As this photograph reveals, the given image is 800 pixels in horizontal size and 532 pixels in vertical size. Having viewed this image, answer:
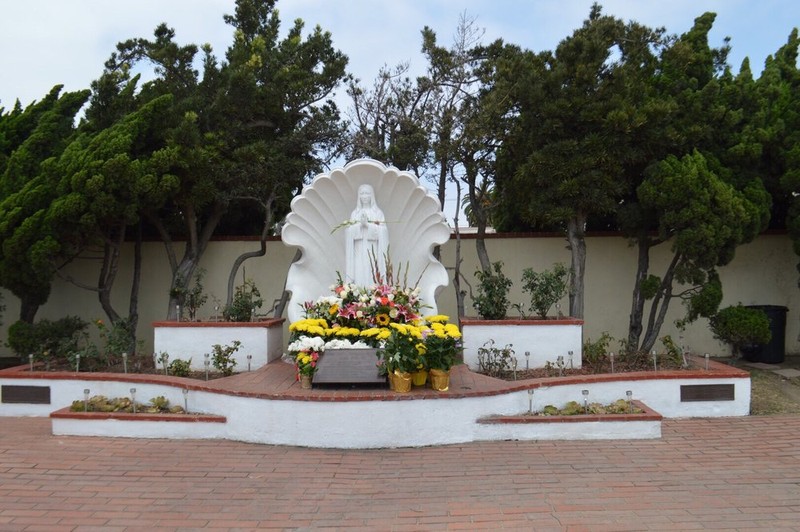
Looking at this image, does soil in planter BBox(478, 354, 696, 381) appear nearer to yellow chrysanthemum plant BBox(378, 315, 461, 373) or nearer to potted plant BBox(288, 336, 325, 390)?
yellow chrysanthemum plant BBox(378, 315, 461, 373)

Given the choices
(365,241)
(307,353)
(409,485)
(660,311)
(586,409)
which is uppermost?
(365,241)

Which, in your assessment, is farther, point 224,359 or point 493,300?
point 493,300

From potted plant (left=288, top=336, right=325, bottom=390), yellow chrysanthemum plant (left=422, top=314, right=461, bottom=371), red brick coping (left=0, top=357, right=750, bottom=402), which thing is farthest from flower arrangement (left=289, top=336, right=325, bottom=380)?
yellow chrysanthemum plant (left=422, top=314, right=461, bottom=371)

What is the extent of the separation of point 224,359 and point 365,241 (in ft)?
7.26

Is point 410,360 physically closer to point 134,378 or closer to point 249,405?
point 249,405

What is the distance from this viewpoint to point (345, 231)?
7641 millimetres

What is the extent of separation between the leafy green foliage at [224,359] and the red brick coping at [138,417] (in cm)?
116

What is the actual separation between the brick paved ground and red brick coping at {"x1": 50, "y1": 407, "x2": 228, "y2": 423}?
0.21m

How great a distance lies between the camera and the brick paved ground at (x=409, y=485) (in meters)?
3.61

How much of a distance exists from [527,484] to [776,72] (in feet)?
26.0

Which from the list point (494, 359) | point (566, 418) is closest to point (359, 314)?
point (494, 359)

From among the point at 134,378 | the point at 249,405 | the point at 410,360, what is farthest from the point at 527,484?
the point at 134,378

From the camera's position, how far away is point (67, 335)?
7727 millimetres

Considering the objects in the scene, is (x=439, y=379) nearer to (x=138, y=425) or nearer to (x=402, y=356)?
(x=402, y=356)
